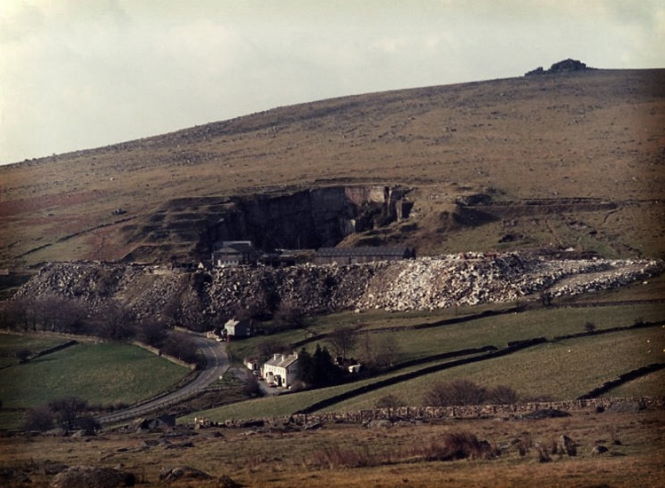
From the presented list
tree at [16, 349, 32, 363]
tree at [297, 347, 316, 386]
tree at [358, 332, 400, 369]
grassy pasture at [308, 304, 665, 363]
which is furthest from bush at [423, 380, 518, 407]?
tree at [16, 349, 32, 363]

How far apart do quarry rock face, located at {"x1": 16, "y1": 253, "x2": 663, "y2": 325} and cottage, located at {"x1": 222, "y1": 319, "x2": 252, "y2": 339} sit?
3.69 meters

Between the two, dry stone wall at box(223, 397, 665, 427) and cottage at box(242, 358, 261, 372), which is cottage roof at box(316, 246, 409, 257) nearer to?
cottage at box(242, 358, 261, 372)

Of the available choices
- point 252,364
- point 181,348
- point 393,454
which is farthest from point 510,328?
point 393,454

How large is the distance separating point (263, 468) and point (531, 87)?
130728 millimetres

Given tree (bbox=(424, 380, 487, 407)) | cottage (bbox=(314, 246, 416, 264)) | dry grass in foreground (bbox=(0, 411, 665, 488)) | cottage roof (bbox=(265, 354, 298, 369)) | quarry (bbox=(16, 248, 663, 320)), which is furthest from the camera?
cottage (bbox=(314, 246, 416, 264))

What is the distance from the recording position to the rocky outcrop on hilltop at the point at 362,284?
253ft

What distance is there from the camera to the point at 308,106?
173125 millimetres

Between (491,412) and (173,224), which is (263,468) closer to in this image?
(491,412)

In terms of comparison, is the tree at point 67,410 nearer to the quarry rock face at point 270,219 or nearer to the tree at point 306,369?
the tree at point 306,369

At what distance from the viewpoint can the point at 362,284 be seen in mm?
82562

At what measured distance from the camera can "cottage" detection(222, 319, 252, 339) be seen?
7588 cm

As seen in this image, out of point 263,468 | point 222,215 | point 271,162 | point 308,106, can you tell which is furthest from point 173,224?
point 308,106

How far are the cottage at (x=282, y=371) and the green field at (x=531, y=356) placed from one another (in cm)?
299

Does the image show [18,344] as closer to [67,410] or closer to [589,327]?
[67,410]
